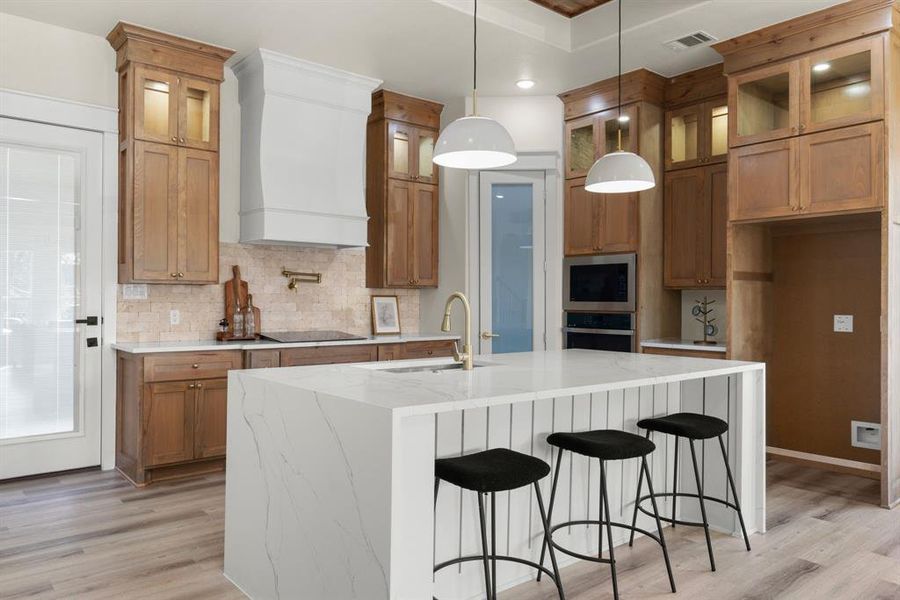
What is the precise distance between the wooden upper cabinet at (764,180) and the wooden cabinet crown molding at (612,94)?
998 millimetres

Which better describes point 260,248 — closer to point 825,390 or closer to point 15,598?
point 15,598

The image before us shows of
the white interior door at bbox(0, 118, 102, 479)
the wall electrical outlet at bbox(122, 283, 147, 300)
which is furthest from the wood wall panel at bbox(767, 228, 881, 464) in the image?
the white interior door at bbox(0, 118, 102, 479)

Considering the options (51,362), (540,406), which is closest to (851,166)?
(540,406)

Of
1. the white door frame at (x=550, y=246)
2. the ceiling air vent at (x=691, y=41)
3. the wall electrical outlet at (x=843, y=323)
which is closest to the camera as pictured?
the ceiling air vent at (x=691, y=41)

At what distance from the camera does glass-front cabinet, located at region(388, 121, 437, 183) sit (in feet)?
18.3

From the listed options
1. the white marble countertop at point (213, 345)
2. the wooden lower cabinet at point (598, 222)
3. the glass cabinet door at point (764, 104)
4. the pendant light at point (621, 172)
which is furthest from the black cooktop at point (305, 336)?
the glass cabinet door at point (764, 104)

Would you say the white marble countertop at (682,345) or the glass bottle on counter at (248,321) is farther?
the glass bottle on counter at (248,321)

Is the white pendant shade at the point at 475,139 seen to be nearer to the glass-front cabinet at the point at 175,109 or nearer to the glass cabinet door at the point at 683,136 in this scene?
the glass-front cabinet at the point at 175,109

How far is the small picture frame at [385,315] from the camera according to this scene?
572cm

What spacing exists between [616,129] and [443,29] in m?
1.69

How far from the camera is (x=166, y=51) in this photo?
14.1ft

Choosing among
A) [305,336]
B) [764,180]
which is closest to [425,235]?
[305,336]

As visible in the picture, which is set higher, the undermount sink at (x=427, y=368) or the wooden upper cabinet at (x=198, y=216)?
the wooden upper cabinet at (x=198, y=216)

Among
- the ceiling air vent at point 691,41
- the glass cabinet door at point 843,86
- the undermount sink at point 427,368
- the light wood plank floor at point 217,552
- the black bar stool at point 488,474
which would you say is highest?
the ceiling air vent at point 691,41
